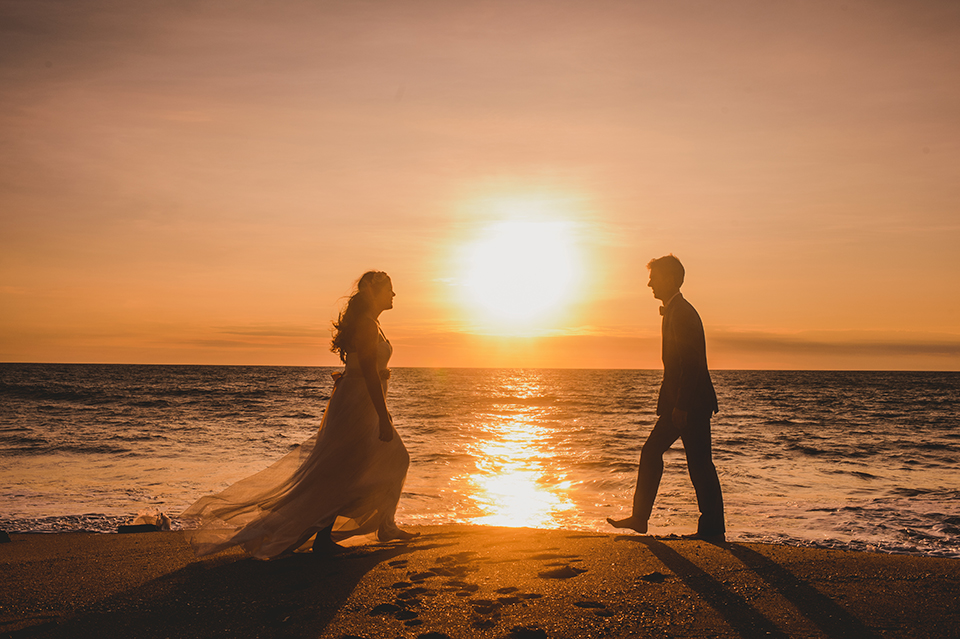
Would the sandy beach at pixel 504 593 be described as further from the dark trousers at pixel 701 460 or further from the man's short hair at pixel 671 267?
the man's short hair at pixel 671 267

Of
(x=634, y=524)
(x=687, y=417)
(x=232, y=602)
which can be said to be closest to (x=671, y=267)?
(x=687, y=417)

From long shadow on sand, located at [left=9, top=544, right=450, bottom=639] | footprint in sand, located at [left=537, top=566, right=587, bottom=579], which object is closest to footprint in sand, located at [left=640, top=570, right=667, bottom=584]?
footprint in sand, located at [left=537, top=566, right=587, bottom=579]

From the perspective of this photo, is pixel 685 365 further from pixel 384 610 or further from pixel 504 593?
pixel 384 610

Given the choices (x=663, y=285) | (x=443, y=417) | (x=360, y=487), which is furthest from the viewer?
(x=443, y=417)

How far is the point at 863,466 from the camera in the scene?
12.6 metres

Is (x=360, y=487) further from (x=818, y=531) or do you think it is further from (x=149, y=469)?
(x=149, y=469)

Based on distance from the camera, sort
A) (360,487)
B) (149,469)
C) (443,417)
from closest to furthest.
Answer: (360,487) < (149,469) < (443,417)

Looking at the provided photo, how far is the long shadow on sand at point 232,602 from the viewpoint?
324cm

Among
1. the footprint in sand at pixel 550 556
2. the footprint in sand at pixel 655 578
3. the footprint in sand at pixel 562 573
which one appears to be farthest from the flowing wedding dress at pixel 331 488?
the footprint in sand at pixel 655 578

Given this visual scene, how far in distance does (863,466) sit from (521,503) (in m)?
8.23

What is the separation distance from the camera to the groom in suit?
4.93m

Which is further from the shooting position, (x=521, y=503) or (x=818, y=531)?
(x=521, y=503)

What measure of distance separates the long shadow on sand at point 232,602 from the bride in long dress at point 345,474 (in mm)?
287

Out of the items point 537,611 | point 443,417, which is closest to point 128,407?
point 443,417
